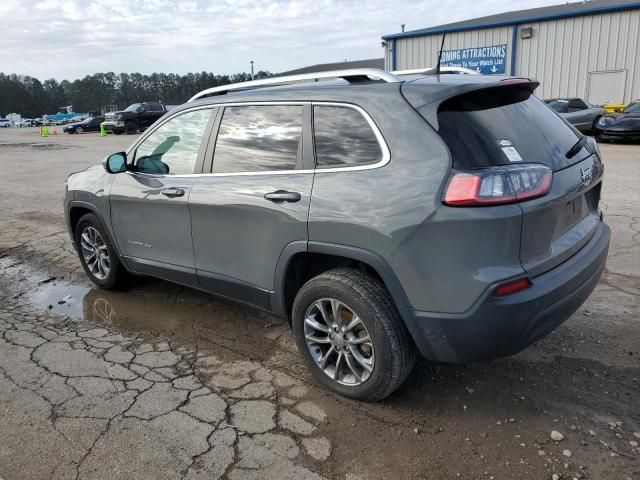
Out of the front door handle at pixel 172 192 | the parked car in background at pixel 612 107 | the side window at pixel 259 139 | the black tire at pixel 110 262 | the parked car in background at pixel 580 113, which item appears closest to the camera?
the side window at pixel 259 139

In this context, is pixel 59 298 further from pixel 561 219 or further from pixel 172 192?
pixel 561 219

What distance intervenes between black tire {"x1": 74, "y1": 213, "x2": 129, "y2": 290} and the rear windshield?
335 cm

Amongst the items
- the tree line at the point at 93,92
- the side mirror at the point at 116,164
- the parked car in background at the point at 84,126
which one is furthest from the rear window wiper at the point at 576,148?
the tree line at the point at 93,92

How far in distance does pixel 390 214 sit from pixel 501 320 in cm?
73

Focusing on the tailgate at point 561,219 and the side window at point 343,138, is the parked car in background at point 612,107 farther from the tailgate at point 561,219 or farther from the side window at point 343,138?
the side window at point 343,138

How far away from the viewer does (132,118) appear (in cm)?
3266

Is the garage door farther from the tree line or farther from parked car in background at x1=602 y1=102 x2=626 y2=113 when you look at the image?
the tree line

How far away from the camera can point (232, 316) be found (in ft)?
14.5

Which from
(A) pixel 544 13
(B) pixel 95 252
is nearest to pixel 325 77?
(B) pixel 95 252

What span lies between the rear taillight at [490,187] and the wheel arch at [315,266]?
0.51 m

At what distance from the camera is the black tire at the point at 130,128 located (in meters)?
32.4

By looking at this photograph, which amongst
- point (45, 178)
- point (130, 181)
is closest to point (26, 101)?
point (45, 178)

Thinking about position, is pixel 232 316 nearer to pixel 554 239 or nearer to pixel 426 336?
pixel 426 336

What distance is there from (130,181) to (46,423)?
202cm
